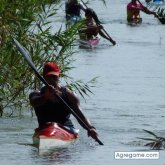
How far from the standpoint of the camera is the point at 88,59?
3031 cm

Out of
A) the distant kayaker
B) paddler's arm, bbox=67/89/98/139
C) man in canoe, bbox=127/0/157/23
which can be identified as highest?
paddler's arm, bbox=67/89/98/139

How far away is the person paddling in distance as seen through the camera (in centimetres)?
1459

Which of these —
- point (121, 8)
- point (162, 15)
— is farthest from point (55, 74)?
point (121, 8)

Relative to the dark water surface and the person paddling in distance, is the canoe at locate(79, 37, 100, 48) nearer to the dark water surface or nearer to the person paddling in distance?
the dark water surface

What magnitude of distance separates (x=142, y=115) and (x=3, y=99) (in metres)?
3.18

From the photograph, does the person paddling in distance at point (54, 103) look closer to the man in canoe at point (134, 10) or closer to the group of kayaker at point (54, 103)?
the group of kayaker at point (54, 103)

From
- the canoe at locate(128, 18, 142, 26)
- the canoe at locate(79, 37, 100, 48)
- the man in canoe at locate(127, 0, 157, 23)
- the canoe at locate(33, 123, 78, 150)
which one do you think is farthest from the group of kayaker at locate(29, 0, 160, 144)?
the canoe at locate(128, 18, 142, 26)

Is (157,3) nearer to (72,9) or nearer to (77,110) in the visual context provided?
(72,9)

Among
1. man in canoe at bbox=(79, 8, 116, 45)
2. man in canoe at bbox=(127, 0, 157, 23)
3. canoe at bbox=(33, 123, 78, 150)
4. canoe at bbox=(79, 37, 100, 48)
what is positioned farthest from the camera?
man in canoe at bbox=(127, 0, 157, 23)

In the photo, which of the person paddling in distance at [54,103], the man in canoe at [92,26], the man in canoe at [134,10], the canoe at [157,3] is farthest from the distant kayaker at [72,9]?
the person paddling in distance at [54,103]

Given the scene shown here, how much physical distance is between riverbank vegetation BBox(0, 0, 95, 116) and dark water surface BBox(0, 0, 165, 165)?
0.60m

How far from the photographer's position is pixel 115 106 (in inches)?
831

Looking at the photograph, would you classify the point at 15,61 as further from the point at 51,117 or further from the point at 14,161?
the point at 14,161

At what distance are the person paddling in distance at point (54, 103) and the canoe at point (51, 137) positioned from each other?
0.14 metres
